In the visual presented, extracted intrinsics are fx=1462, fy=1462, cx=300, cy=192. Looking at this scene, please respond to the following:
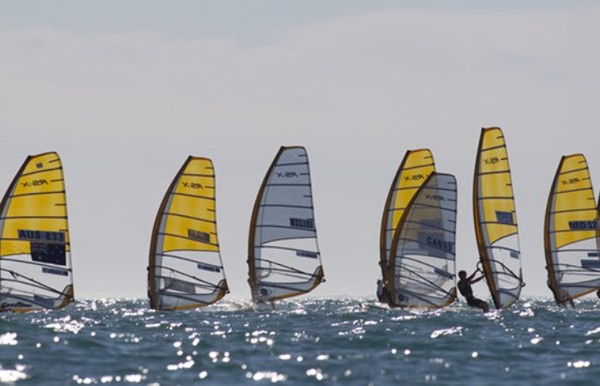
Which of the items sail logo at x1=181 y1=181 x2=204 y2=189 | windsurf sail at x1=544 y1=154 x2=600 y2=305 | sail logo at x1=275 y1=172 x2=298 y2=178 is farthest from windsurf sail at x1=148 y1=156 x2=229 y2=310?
windsurf sail at x1=544 y1=154 x2=600 y2=305

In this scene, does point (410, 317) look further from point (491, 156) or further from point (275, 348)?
point (275, 348)

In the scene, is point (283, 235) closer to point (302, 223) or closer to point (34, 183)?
point (302, 223)

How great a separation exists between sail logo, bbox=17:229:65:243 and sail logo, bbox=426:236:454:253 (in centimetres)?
1082

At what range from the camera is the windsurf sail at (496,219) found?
145 ft

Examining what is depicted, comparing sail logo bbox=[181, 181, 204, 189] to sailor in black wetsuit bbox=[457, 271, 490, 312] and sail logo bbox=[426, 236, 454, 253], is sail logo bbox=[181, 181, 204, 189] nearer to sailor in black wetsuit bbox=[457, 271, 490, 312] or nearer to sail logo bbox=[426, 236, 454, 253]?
sail logo bbox=[426, 236, 454, 253]

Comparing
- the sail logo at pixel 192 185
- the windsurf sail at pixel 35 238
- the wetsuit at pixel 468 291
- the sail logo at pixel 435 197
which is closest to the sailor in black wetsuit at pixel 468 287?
the wetsuit at pixel 468 291

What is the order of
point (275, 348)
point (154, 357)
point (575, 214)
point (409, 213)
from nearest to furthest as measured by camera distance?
point (154, 357)
point (275, 348)
point (409, 213)
point (575, 214)

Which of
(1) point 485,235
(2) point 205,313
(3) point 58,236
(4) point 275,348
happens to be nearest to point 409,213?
(1) point 485,235

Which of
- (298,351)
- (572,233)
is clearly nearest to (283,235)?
(572,233)

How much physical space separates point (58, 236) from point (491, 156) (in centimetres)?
1348

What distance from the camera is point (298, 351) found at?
27.7m

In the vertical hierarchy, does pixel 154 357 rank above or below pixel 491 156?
below

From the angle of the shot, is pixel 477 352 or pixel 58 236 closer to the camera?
pixel 477 352

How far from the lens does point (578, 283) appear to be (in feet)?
158
